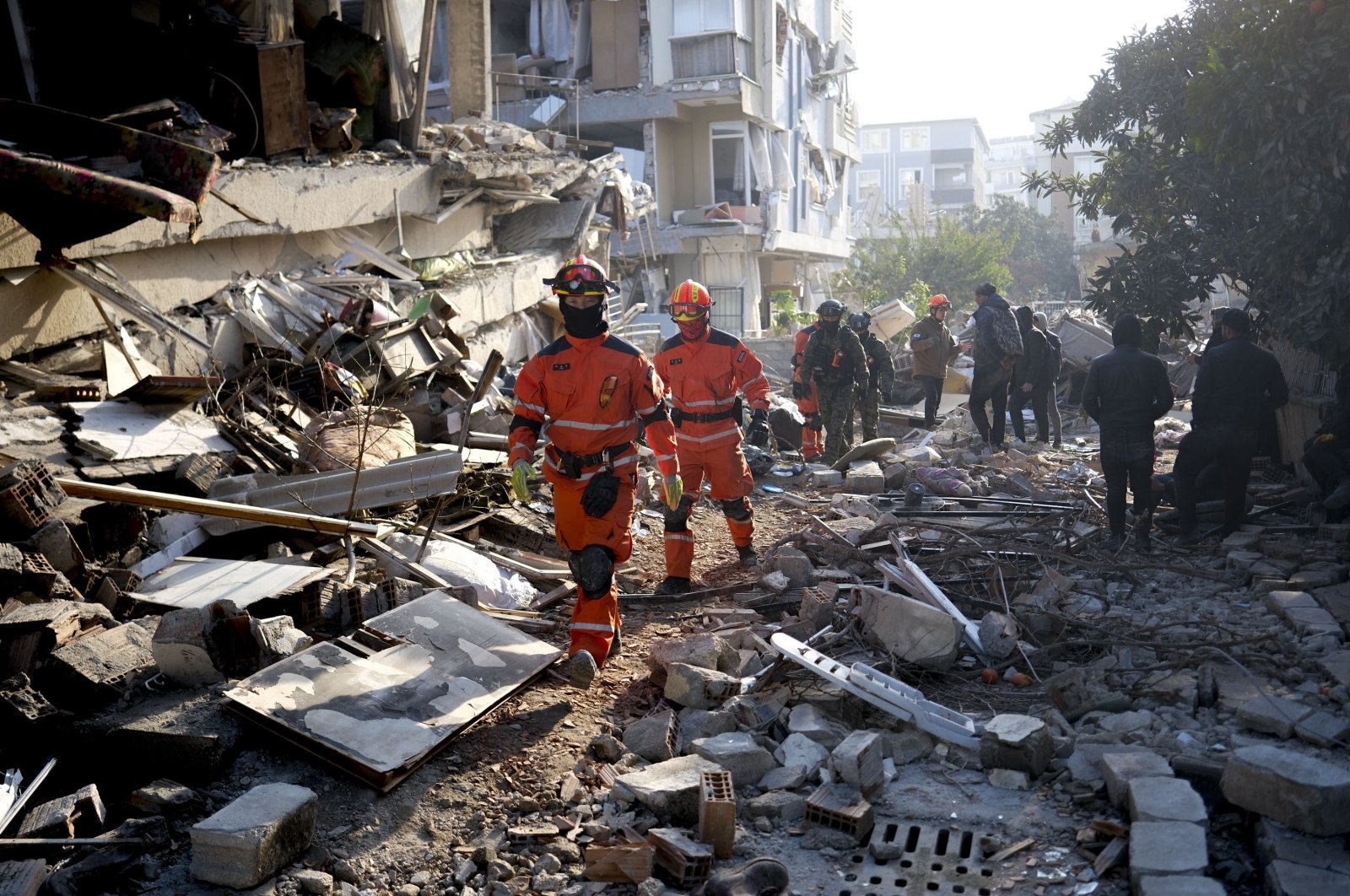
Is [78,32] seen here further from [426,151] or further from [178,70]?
[426,151]

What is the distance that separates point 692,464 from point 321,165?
501 centimetres

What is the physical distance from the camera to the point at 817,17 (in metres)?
32.5

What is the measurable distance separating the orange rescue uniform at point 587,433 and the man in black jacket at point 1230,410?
4.41m

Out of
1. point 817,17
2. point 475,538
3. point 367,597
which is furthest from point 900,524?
point 817,17

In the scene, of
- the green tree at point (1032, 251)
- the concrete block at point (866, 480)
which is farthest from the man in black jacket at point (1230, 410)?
the green tree at point (1032, 251)

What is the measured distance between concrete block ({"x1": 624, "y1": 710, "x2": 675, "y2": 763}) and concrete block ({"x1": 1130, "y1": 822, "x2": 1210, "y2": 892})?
191cm

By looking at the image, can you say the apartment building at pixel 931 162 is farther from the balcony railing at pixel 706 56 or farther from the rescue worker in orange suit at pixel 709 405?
the rescue worker in orange suit at pixel 709 405

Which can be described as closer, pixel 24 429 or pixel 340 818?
pixel 340 818

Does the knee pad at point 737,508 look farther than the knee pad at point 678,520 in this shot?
Yes

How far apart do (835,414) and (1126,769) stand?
26.3 ft

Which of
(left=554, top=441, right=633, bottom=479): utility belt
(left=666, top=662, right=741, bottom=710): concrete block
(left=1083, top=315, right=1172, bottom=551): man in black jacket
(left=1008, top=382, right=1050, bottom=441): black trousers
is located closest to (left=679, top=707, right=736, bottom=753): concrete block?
(left=666, top=662, right=741, bottom=710): concrete block

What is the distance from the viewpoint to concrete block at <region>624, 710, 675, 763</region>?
4.70 m

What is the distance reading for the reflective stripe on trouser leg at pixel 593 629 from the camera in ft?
18.4

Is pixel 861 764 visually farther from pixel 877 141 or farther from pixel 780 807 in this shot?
pixel 877 141
